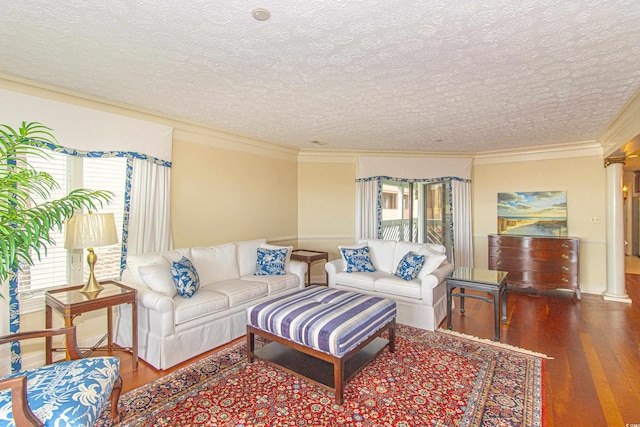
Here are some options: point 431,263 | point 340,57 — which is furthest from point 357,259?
point 340,57

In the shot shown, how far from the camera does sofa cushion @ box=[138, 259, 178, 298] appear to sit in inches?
125

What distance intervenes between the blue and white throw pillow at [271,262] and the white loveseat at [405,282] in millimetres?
735

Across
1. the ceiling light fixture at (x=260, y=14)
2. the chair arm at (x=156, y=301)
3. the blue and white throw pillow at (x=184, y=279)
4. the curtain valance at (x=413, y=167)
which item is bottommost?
the chair arm at (x=156, y=301)

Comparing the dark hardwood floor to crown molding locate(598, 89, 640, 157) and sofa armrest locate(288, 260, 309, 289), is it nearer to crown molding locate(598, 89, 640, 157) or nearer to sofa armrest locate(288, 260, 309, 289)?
sofa armrest locate(288, 260, 309, 289)

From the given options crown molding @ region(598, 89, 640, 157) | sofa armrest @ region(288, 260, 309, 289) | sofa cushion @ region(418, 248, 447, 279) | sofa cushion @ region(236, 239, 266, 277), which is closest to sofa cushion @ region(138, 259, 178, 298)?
sofa cushion @ region(236, 239, 266, 277)

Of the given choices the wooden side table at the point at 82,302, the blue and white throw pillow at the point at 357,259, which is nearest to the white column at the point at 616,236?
the blue and white throw pillow at the point at 357,259

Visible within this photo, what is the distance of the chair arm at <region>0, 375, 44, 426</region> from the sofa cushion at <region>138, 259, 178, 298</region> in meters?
1.71

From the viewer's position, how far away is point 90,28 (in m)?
2.03

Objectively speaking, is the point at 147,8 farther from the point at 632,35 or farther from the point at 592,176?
the point at 592,176

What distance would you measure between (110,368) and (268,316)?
1.21m

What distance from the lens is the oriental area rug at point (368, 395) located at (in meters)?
2.22

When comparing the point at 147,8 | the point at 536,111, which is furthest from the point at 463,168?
the point at 147,8

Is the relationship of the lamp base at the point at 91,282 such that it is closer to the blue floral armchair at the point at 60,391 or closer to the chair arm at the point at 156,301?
the chair arm at the point at 156,301

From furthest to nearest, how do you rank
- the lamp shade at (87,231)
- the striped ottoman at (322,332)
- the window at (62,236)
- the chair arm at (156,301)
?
the window at (62,236) < the chair arm at (156,301) < the lamp shade at (87,231) < the striped ottoman at (322,332)
